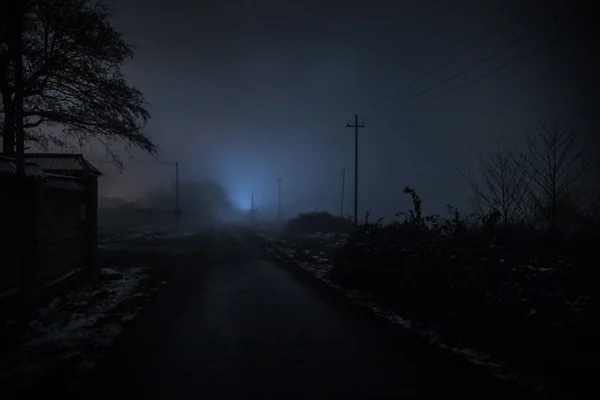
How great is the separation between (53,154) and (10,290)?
8.25 meters

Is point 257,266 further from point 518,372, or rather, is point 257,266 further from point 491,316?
point 518,372

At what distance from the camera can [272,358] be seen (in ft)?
19.9

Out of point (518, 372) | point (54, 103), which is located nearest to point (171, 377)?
point (518, 372)

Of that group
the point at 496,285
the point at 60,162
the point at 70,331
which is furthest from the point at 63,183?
the point at 496,285

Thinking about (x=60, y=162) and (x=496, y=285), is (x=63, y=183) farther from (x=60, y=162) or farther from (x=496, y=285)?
(x=496, y=285)

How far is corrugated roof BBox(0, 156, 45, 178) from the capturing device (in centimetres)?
760

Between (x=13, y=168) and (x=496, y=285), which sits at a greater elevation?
(x=13, y=168)

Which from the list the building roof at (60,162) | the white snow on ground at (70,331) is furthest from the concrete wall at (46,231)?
the white snow on ground at (70,331)

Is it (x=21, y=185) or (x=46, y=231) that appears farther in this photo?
(x=46, y=231)

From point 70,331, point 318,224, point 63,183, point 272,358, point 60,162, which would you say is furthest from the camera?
point 318,224

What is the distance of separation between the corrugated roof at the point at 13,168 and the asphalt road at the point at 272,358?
11.4 ft

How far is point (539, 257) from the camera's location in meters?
8.55

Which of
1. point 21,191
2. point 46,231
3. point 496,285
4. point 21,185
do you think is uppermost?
point 21,185

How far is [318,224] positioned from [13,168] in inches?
1772
